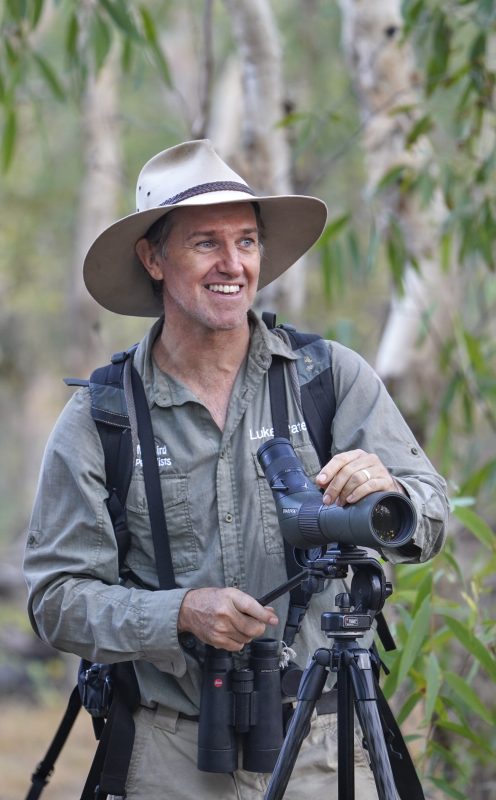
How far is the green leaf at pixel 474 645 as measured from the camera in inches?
139

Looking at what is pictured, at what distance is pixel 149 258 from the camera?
10.5ft

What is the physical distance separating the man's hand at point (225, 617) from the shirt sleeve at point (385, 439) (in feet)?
1.09

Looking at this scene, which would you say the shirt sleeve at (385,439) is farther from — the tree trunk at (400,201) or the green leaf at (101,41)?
the tree trunk at (400,201)

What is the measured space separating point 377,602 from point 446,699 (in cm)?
166

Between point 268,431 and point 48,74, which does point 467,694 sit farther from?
point 48,74

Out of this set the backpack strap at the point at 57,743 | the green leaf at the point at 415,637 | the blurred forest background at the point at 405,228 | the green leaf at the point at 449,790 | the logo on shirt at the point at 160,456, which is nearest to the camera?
the logo on shirt at the point at 160,456

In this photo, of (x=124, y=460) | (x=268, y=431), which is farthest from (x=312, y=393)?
(x=124, y=460)

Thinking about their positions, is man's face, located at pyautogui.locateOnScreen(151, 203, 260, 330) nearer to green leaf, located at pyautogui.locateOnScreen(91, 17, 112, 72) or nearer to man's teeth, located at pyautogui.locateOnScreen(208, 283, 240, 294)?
man's teeth, located at pyautogui.locateOnScreen(208, 283, 240, 294)

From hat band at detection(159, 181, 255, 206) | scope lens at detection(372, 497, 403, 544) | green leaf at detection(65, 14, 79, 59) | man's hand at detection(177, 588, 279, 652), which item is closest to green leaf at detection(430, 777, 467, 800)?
man's hand at detection(177, 588, 279, 652)

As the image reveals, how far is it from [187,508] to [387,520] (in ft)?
2.19

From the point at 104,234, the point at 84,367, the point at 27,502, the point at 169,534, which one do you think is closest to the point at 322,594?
the point at 169,534

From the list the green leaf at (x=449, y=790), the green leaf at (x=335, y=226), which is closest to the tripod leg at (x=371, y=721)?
the green leaf at (x=449, y=790)

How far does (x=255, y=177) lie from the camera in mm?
6281

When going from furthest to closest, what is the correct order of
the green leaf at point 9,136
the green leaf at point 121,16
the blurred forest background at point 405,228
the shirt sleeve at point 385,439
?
the green leaf at point 9,136 → the green leaf at point 121,16 → the blurred forest background at point 405,228 → the shirt sleeve at point 385,439
